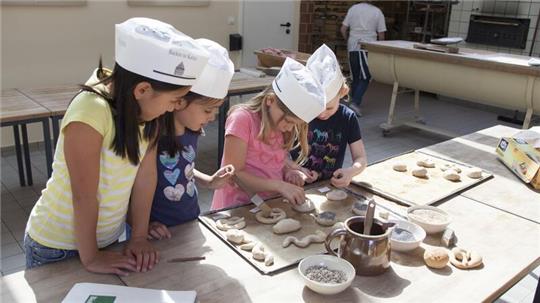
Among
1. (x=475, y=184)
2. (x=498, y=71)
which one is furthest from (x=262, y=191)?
(x=498, y=71)

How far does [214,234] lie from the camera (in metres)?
1.17

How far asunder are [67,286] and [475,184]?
1306mm

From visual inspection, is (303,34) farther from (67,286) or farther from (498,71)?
(67,286)

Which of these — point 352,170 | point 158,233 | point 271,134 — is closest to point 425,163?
point 352,170

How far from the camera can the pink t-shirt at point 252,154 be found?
4.90 ft

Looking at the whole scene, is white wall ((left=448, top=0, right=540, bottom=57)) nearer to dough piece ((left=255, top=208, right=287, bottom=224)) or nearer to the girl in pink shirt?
the girl in pink shirt

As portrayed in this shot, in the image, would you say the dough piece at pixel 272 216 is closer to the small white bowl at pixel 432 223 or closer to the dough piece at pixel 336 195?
the dough piece at pixel 336 195

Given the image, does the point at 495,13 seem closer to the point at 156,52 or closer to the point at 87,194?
the point at 156,52

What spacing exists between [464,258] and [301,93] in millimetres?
626

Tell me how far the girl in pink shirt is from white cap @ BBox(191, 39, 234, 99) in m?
0.19

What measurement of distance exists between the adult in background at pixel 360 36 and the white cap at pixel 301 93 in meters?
4.07

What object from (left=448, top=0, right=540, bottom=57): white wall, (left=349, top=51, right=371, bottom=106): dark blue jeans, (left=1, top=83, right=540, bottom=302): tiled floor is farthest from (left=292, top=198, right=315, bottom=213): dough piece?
(left=448, top=0, right=540, bottom=57): white wall

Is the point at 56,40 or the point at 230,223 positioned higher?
the point at 56,40

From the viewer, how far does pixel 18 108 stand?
2545 millimetres
